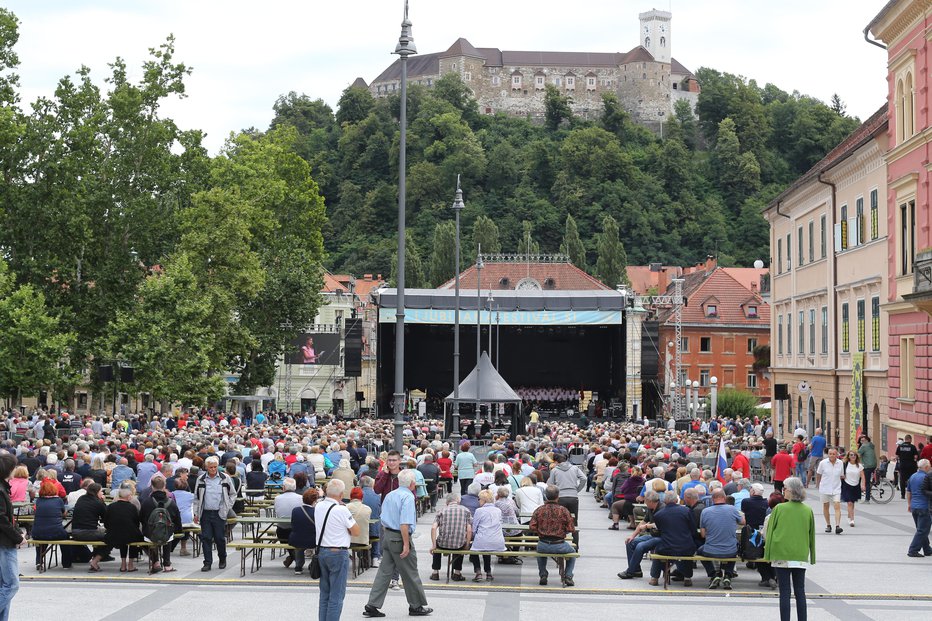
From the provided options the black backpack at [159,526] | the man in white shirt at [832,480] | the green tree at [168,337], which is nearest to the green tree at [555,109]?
the green tree at [168,337]

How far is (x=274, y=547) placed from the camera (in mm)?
15477

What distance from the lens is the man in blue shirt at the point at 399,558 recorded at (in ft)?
42.8

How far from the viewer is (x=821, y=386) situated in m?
40.2

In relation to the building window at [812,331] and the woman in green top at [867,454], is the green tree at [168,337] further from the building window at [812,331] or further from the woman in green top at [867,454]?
the woman in green top at [867,454]

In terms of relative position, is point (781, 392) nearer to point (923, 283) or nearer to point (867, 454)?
point (923, 283)

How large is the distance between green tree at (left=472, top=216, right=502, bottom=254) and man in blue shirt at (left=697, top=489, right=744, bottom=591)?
303 ft

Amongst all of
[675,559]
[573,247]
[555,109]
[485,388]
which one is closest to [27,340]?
[485,388]

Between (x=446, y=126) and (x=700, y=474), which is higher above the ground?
(x=446, y=126)

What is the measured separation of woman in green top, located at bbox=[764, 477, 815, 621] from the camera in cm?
1202

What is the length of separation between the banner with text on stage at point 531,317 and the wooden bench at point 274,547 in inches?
1840

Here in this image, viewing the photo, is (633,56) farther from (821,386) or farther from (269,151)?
(821,386)

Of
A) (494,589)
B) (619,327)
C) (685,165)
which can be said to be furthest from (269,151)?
(685,165)

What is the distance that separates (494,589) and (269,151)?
44.1m

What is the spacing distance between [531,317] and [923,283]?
1565 inches
